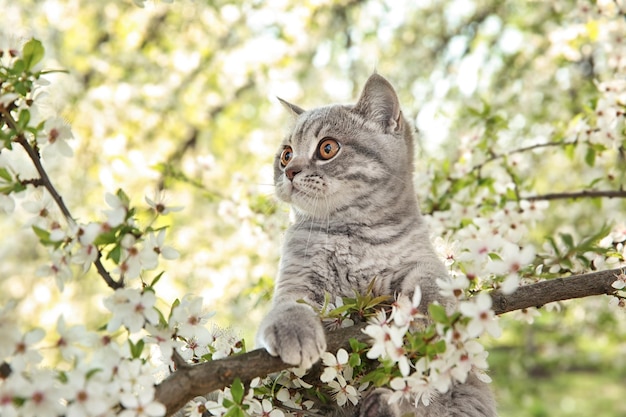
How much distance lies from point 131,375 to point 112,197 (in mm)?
328

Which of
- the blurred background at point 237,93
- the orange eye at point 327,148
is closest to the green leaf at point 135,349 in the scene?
the orange eye at point 327,148

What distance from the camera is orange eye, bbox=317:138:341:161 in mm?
2102

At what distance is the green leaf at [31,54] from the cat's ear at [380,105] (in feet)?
4.12

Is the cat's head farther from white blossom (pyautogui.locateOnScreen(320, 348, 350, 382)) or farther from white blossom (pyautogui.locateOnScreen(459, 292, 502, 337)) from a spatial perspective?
white blossom (pyautogui.locateOnScreen(459, 292, 502, 337))

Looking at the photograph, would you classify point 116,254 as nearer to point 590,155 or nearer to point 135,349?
point 135,349

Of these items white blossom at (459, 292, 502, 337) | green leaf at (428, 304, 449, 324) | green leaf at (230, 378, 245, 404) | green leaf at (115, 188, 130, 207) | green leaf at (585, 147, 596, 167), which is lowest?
green leaf at (230, 378, 245, 404)

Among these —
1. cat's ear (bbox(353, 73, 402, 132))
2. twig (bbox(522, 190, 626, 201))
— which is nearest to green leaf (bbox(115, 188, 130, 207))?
cat's ear (bbox(353, 73, 402, 132))

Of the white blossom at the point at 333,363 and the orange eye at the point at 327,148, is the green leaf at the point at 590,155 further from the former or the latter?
the white blossom at the point at 333,363

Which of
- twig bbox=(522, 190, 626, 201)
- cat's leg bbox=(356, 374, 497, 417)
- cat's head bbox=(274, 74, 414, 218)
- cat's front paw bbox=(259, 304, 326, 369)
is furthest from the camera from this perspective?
twig bbox=(522, 190, 626, 201)

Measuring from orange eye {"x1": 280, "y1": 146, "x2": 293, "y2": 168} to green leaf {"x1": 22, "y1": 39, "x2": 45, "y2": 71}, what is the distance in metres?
1.17

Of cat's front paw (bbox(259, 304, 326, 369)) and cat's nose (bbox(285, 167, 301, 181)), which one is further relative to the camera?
cat's nose (bbox(285, 167, 301, 181))

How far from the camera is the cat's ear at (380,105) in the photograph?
7.18ft

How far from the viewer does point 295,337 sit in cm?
135

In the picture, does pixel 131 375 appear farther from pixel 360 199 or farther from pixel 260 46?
pixel 260 46
